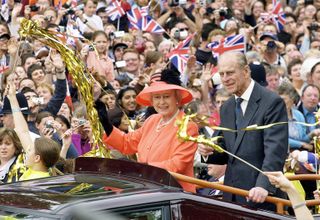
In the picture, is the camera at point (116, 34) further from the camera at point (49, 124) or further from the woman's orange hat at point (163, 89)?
the woman's orange hat at point (163, 89)

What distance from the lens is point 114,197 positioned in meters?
6.38

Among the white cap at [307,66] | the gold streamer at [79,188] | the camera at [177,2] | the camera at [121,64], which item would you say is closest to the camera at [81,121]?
the camera at [121,64]

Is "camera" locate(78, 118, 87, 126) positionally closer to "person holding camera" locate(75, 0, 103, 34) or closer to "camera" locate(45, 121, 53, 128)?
"camera" locate(45, 121, 53, 128)

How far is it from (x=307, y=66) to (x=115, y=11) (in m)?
4.89

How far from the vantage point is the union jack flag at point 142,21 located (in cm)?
1819

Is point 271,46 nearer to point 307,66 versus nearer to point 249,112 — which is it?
point 307,66

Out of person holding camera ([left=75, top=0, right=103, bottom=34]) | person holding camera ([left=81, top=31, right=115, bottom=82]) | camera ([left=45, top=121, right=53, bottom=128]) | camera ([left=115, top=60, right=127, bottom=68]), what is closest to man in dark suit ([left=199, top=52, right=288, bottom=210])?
camera ([left=45, top=121, right=53, bottom=128])

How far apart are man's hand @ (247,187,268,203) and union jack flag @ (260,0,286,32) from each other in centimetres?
1238

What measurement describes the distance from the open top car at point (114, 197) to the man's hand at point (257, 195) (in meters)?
0.27

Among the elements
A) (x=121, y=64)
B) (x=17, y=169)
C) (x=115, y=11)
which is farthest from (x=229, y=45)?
(x=17, y=169)

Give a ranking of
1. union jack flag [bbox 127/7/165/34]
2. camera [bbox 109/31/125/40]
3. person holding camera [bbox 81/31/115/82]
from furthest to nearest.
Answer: union jack flag [bbox 127/7/165/34], camera [bbox 109/31/125/40], person holding camera [bbox 81/31/115/82]

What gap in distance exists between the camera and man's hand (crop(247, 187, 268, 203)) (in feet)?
24.5

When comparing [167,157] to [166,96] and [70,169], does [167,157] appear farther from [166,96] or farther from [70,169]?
[70,169]

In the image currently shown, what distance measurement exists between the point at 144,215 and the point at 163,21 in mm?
13509
